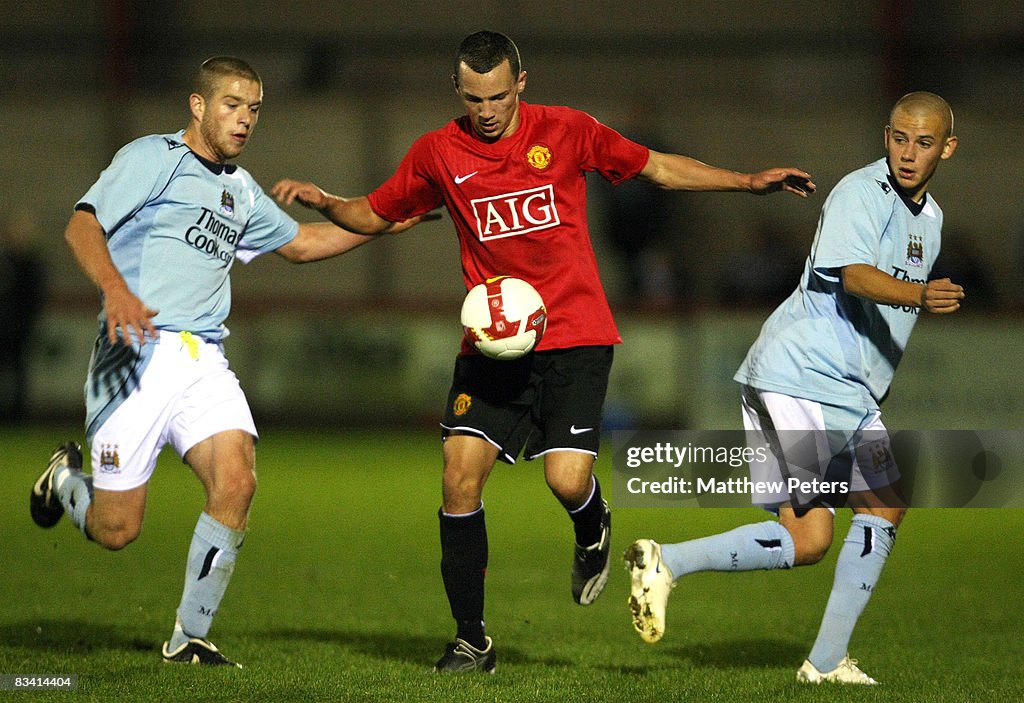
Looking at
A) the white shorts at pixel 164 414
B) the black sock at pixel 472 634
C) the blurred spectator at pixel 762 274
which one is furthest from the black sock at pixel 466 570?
the blurred spectator at pixel 762 274

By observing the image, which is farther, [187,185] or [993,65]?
[993,65]

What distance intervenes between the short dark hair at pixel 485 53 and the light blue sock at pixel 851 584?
2221 mm

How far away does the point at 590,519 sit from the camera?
20.3 feet

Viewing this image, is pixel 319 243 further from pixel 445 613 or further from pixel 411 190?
pixel 445 613

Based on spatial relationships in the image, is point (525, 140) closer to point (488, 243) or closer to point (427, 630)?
point (488, 243)

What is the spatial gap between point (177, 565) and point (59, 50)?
533 inches

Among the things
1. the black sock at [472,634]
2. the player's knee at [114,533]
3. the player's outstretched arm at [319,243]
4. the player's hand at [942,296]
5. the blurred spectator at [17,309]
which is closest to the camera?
the player's hand at [942,296]

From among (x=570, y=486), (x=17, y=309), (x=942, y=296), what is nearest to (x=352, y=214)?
(x=570, y=486)

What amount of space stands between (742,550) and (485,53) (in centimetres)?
213

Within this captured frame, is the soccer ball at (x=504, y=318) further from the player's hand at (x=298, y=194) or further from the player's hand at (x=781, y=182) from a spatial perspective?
the player's hand at (x=781, y=182)

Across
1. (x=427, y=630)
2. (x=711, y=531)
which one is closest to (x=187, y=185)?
(x=427, y=630)

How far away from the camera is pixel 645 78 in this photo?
20281mm

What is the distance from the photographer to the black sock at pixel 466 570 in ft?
18.8

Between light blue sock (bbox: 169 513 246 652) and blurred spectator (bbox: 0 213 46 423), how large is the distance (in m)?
11.2
